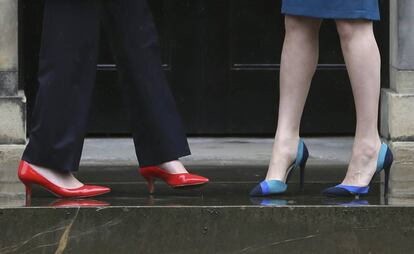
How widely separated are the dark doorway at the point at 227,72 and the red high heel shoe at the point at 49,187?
2403mm

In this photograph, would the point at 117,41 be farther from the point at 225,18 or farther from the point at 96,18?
the point at 225,18

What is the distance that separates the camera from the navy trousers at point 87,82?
16.4ft

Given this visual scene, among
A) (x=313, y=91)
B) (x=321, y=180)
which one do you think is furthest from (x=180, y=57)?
(x=321, y=180)

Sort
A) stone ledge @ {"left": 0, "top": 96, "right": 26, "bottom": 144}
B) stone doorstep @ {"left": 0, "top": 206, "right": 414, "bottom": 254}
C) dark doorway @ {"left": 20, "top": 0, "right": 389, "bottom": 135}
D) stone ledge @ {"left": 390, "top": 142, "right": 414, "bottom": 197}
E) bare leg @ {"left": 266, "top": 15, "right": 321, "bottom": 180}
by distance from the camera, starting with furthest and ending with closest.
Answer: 1. dark doorway @ {"left": 20, "top": 0, "right": 389, "bottom": 135}
2. stone ledge @ {"left": 390, "top": 142, "right": 414, "bottom": 197}
3. stone ledge @ {"left": 0, "top": 96, "right": 26, "bottom": 144}
4. bare leg @ {"left": 266, "top": 15, "right": 321, "bottom": 180}
5. stone doorstep @ {"left": 0, "top": 206, "right": 414, "bottom": 254}

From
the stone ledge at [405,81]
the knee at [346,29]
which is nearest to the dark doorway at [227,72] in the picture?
the stone ledge at [405,81]

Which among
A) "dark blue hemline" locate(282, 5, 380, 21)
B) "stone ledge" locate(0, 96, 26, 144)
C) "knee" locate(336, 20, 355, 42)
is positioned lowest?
"stone ledge" locate(0, 96, 26, 144)

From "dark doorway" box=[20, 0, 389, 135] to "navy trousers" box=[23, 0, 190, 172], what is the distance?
2.42m

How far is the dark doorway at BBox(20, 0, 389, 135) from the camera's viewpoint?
761cm

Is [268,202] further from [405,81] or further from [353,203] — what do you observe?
[405,81]

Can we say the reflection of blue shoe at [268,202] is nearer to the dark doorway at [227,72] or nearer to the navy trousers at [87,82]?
the navy trousers at [87,82]

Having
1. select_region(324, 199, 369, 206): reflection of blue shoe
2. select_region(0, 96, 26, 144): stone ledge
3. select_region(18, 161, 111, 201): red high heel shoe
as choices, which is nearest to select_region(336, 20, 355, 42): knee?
select_region(324, 199, 369, 206): reflection of blue shoe

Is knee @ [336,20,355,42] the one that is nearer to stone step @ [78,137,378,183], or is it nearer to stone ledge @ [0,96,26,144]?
stone step @ [78,137,378,183]

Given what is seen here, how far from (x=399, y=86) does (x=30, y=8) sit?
9.23 feet

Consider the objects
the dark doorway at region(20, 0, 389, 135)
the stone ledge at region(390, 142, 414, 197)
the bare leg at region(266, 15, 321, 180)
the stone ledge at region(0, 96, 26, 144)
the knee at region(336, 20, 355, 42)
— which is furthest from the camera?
the dark doorway at region(20, 0, 389, 135)
